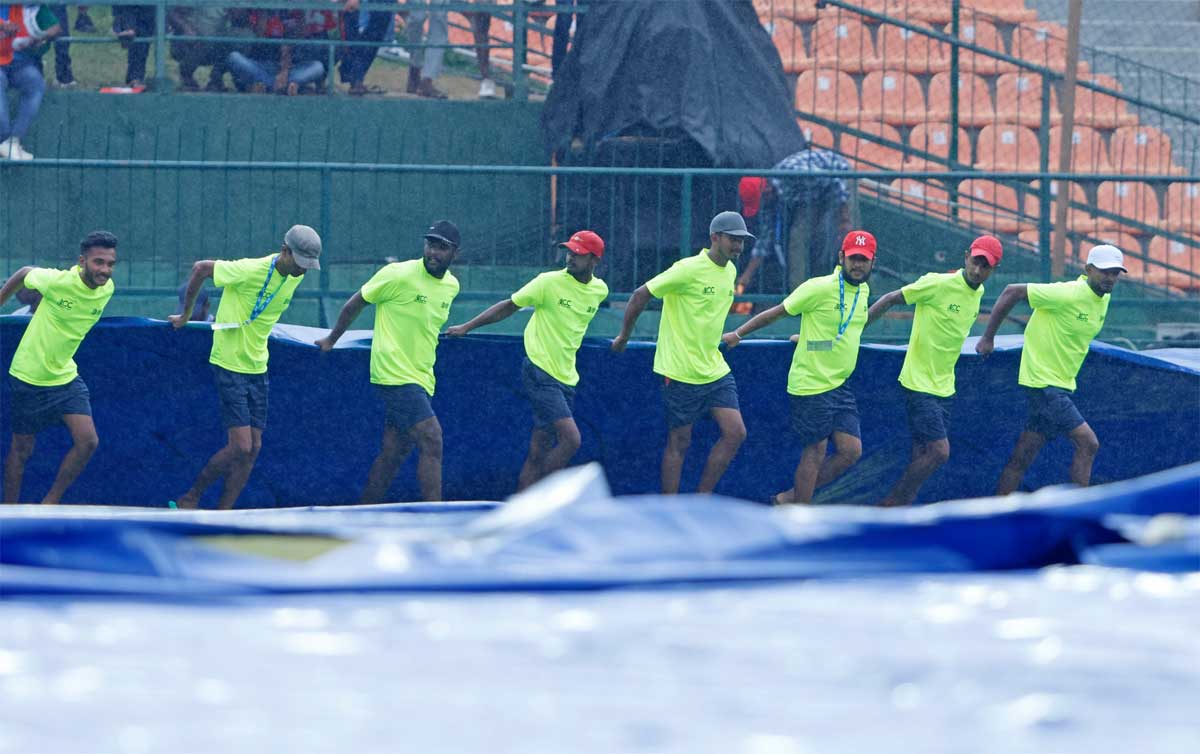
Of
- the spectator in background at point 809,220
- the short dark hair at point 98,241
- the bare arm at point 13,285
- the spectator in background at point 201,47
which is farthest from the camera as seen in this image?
the spectator in background at point 201,47

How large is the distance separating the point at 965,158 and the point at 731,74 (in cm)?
401

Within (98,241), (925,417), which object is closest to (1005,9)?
(925,417)

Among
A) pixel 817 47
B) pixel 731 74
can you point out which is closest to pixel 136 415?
pixel 731 74

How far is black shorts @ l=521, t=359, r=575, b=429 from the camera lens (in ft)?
36.0

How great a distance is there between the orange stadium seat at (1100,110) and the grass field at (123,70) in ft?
17.7

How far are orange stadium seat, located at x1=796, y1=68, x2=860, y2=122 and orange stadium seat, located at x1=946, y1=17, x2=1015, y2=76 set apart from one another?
1.18 meters

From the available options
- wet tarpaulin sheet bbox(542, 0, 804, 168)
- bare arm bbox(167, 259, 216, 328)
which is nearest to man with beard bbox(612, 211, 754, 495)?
bare arm bbox(167, 259, 216, 328)

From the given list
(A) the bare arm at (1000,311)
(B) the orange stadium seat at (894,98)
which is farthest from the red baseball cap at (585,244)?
(B) the orange stadium seat at (894,98)

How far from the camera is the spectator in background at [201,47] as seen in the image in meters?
15.7

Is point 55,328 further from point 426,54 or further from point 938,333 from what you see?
point 426,54

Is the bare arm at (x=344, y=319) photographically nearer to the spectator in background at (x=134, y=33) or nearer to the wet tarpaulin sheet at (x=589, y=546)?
the spectator in background at (x=134, y=33)

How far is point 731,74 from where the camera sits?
14500mm

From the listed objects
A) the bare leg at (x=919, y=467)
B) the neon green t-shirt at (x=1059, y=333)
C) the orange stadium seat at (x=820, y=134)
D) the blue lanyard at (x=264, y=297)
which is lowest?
the bare leg at (x=919, y=467)

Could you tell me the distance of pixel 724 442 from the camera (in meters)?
Answer: 11.1
